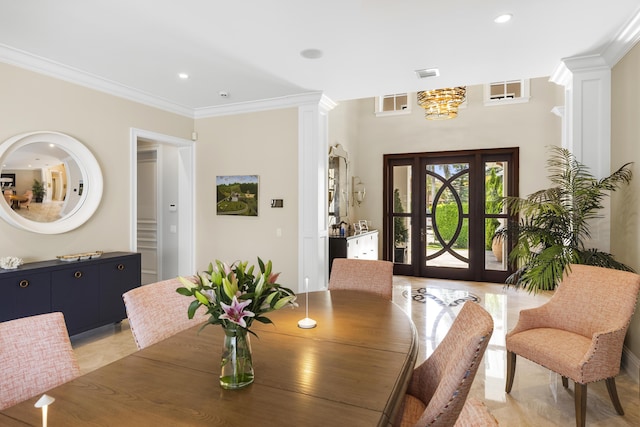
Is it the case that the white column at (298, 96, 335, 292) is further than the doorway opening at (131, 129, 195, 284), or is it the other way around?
the doorway opening at (131, 129, 195, 284)

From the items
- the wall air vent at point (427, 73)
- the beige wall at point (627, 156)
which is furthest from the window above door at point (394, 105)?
the beige wall at point (627, 156)

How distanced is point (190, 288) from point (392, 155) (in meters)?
6.09

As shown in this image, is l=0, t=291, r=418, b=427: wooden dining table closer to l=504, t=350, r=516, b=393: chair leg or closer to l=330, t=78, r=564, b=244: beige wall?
l=504, t=350, r=516, b=393: chair leg

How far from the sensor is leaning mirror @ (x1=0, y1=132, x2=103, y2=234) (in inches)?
126

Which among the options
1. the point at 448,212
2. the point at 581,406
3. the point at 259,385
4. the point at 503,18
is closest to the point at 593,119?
the point at 503,18

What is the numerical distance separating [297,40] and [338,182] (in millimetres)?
3319

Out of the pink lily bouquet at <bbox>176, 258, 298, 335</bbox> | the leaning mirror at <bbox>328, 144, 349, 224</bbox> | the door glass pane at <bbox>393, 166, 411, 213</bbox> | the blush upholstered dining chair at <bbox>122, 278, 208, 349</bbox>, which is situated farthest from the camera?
the door glass pane at <bbox>393, 166, 411, 213</bbox>

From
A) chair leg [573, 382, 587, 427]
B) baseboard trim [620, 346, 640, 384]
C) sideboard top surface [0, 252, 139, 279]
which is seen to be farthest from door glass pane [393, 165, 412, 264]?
chair leg [573, 382, 587, 427]

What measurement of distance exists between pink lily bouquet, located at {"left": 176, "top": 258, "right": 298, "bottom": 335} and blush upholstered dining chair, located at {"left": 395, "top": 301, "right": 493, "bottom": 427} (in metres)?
0.57

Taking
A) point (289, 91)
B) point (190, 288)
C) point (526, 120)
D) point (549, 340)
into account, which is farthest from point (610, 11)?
point (526, 120)

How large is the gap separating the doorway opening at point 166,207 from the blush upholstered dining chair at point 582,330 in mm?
4133

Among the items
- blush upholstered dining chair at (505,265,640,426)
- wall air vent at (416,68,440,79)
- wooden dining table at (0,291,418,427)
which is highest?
wall air vent at (416,68,440,79)

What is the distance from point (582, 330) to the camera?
2.52m

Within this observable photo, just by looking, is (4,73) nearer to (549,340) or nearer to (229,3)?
(229,3)
